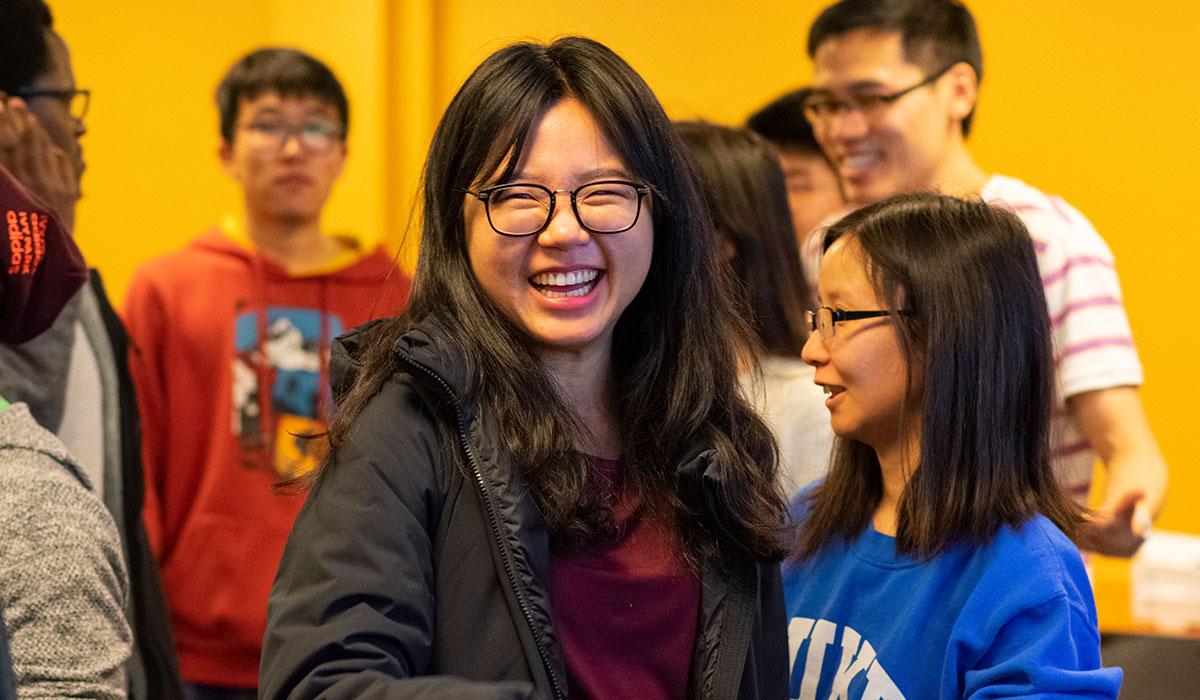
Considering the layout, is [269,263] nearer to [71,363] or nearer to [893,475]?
[71,363]

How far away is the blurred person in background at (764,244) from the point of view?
2.15 metres

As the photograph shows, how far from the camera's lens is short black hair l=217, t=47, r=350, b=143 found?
3.08 metres

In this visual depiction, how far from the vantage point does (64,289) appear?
168cm

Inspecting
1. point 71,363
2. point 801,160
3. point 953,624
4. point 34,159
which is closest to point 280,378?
point 71,363

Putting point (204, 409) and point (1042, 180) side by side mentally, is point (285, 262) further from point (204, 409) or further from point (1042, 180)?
point (1042, 180)

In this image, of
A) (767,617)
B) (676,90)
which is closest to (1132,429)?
(767,617)

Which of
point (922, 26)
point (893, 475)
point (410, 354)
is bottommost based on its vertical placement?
point (893, 475)

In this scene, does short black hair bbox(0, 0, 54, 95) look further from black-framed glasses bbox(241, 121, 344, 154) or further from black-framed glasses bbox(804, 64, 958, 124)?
black-framed glasses bbox(804, 64, 958, 124)

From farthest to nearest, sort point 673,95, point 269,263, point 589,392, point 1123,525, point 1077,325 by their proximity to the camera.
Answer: point 673,95 < point 269,263 < point 1077,325 < point 1123,525 < point 589,392

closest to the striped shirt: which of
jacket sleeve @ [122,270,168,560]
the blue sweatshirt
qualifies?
the blue sweatshirt

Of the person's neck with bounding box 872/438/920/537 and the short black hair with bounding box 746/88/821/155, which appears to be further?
the short black hair with bounding box 746/88/821/155

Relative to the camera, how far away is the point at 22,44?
75.2 inches

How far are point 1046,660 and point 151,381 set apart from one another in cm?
209

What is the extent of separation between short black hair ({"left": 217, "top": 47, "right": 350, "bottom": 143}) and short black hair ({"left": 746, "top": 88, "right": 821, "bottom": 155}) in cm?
96
